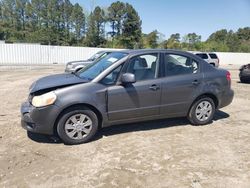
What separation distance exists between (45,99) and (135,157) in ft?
5.83

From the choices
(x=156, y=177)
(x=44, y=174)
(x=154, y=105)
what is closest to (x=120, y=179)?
(x=156, y=177)

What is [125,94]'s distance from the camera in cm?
505

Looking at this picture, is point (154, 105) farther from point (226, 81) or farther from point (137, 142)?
point (226, 81)

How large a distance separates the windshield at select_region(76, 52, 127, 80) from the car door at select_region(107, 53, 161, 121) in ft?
1.10

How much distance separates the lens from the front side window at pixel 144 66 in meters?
5.24

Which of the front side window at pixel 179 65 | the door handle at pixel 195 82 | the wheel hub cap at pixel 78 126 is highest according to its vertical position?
the front side window at pixel 179 65

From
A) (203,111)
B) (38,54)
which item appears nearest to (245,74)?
(203,111)

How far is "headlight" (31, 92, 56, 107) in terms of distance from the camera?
15.0 feet

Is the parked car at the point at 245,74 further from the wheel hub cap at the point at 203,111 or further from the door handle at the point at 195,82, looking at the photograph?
the door handle at the point at 195,82

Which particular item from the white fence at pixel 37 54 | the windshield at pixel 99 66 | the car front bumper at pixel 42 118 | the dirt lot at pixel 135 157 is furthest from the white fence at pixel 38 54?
the car front bumper at pixel 42 118

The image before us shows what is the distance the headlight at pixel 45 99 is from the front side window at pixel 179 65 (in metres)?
2.29

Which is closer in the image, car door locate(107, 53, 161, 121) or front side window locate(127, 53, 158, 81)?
car door locate(107, 53, 161, 121)

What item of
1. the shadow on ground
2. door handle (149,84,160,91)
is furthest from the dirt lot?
door handle (149,84,160,91)

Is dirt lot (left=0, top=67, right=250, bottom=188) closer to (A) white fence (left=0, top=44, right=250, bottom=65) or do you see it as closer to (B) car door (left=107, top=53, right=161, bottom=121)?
(B) car door (left=107, top=53, right=161, bottom=121)
